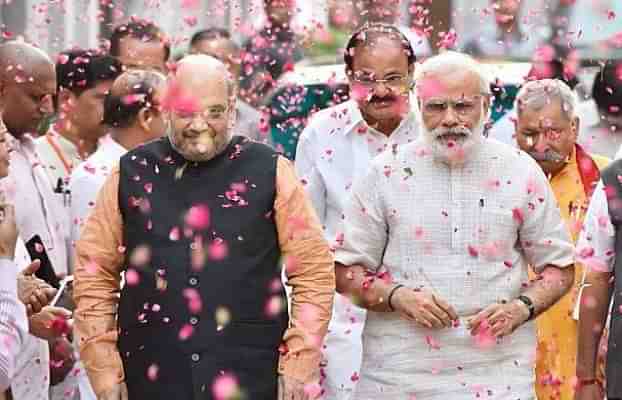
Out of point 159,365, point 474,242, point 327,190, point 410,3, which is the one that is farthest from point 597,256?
point 410,3

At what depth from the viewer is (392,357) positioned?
820 cm

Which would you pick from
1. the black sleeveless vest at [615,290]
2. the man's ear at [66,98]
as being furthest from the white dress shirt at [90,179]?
the black sleeveless vest at [615,290]

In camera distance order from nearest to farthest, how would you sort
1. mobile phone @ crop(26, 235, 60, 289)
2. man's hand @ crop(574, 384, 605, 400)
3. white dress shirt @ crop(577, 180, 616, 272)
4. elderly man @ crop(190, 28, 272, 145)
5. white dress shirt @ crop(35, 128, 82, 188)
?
white dress shirt @ crop(577, 180, 616, 272) → mobile phone @ crop(26, 235, 60, 289) → man's hand @ crop(574, 384, 605, 400) → white dress shirt @ crop(35, 128, 82, 188) → elderly man @ crop(190, 28, 272, 145)

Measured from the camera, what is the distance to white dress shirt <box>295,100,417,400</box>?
9531mm

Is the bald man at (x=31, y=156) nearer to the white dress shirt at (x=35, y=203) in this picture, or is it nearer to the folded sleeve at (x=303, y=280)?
the white dress shirt at (x=35, y=203)

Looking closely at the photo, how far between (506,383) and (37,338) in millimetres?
2015

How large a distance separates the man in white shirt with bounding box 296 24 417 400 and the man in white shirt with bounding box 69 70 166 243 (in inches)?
29.4

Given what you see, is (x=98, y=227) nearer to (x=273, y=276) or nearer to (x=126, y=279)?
(x=126, y=279)

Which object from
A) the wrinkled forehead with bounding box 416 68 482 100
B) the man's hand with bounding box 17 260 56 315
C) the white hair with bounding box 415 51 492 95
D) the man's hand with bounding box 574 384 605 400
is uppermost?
the white hair with bounding box 415 51 492 95

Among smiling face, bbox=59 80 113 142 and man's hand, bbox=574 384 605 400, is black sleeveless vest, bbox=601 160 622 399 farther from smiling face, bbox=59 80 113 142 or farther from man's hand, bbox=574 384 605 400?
smiling face, bbox=59 80 113 142

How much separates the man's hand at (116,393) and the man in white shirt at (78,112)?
2894 mm

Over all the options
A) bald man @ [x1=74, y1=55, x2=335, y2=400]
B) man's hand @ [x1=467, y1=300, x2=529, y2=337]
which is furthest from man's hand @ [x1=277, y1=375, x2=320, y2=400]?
man's hand @ [x1=467, y1=300, x2=529, y2=337]

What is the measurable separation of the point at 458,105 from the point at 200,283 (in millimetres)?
1342

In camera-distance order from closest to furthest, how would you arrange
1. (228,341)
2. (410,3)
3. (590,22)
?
1. (228,341)
2. (590,22)
3. (410,3)
